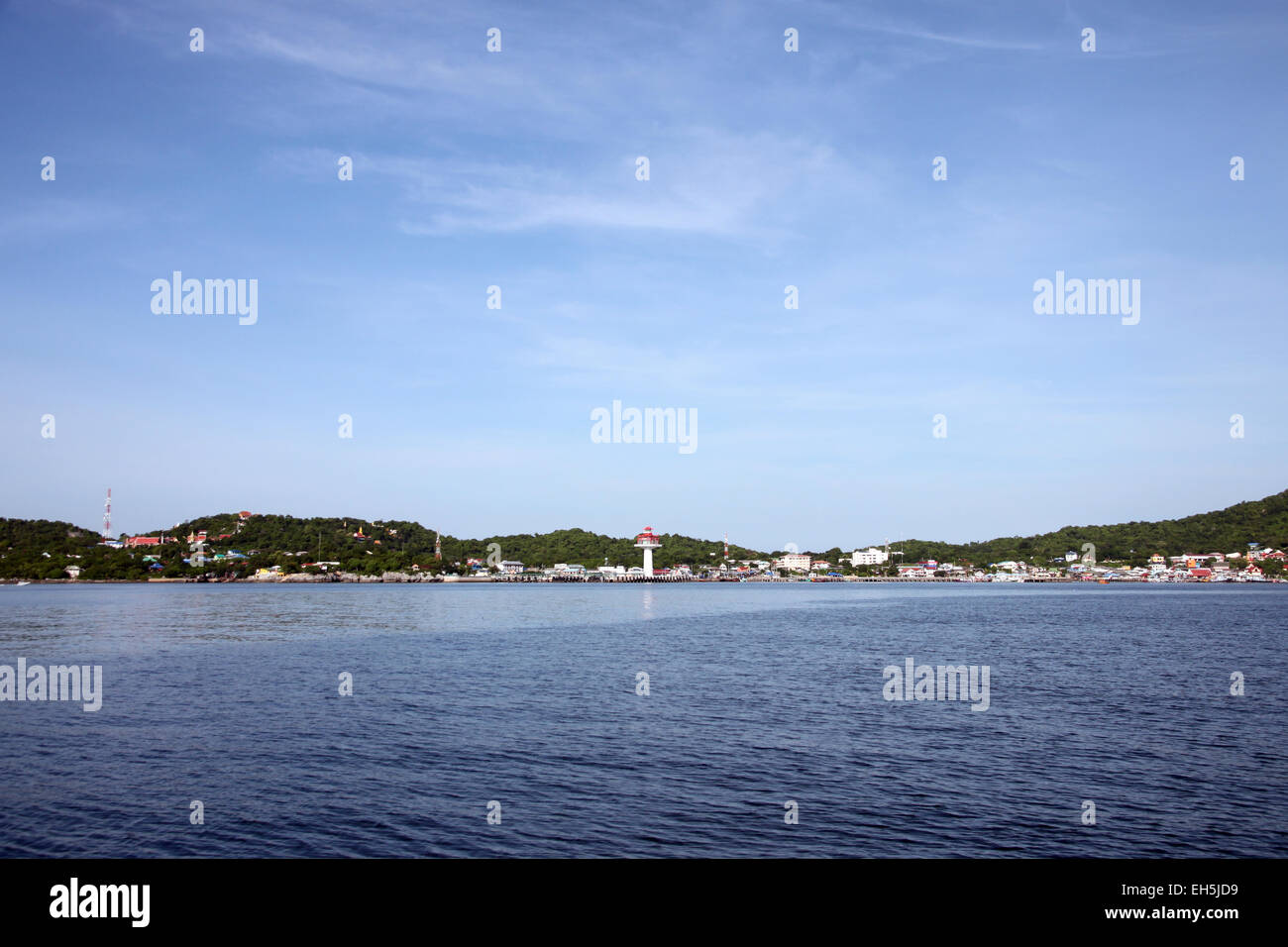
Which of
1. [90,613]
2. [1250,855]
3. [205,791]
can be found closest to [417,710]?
[205,791]

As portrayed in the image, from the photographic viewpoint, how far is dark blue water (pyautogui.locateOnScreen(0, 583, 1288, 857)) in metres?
18.9

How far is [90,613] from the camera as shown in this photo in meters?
101

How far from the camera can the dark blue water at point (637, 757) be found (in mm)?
18906

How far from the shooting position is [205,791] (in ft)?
73.8

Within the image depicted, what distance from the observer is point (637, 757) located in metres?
26.7
